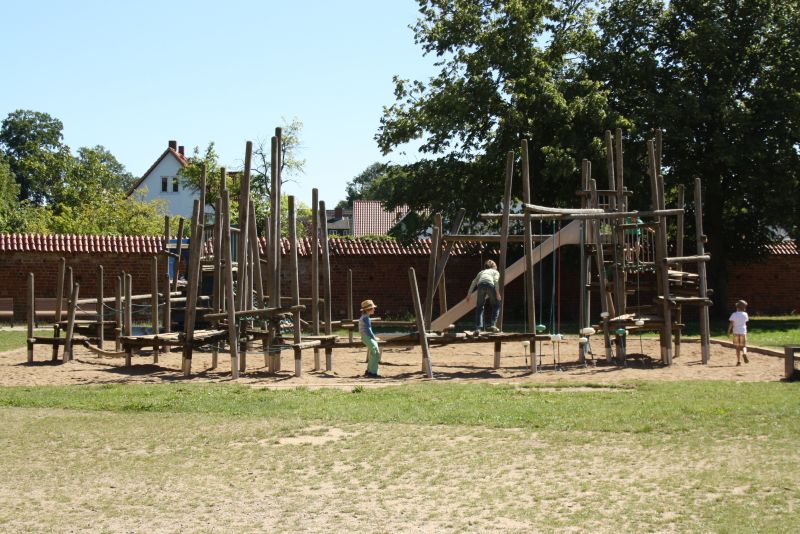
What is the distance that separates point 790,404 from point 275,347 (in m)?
8.09

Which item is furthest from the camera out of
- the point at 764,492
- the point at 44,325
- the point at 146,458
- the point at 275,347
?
the point at 44,325

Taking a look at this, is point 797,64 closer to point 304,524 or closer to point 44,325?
point 44,325

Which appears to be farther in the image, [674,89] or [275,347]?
[674,89]

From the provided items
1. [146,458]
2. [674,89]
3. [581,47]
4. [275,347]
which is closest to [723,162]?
[674,89]

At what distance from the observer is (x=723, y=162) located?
31344mm

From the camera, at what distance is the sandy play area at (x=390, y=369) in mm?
17344

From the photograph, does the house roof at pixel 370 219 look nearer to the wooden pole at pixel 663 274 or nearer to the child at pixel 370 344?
the wooden pole at pixel 663 274

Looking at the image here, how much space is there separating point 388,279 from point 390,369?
1594 cm

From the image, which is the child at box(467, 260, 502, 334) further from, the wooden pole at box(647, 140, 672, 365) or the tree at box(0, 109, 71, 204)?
the tree at box(0, 109, 71, 204)

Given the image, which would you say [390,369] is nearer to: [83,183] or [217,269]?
[217,269]

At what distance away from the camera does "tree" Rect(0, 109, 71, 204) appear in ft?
277

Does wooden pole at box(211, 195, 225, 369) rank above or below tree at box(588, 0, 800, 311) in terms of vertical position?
below

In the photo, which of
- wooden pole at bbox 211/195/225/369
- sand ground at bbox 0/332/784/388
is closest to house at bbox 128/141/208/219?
sand ground at bbox 0/332/784/388

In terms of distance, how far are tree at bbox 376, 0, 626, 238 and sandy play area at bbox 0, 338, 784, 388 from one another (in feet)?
33.7
